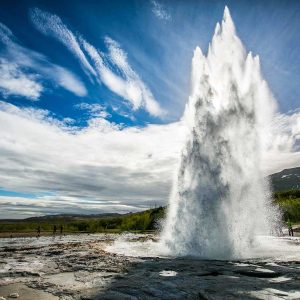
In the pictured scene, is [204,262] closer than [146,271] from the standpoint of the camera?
No

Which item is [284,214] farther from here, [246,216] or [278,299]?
[278,299]

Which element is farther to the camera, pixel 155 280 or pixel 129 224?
pixel 129 224

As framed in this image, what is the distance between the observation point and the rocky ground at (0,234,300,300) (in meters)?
10.2

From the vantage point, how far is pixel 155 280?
41.0 ft

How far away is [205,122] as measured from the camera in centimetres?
2683

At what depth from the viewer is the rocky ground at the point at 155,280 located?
10156mm

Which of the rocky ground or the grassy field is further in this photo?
the grassy field

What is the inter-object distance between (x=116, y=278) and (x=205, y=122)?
1668 cm

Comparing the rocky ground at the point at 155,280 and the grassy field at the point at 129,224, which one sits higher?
the grassy field at the point at 129,224

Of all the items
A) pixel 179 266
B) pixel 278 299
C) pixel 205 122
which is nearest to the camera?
pixel 278 299

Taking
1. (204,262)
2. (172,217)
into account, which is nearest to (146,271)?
(204,262)

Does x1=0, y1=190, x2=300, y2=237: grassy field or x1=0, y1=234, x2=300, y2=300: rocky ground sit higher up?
x1=0, y1=190, x2=300, y2=237: grassy field

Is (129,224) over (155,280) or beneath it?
over

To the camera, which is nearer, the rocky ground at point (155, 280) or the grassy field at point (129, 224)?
the rocky ground at point (155, 280)
